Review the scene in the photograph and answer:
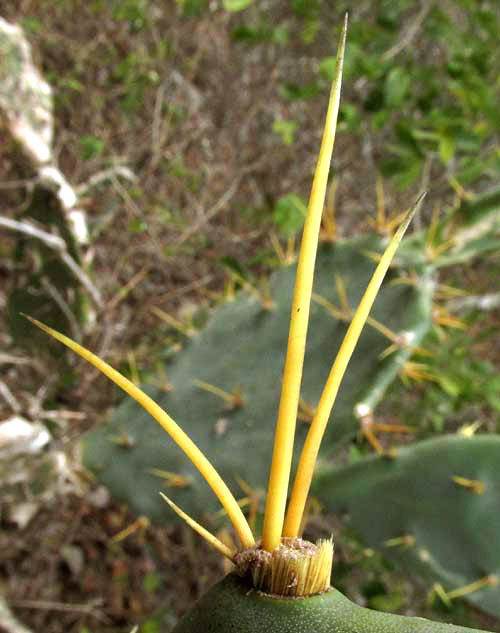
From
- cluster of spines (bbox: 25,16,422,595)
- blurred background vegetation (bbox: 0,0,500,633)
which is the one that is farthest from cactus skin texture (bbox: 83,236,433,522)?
cluster of spines (bbox: 25,16,422,595)

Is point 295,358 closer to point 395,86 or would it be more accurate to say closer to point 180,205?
point 395,86

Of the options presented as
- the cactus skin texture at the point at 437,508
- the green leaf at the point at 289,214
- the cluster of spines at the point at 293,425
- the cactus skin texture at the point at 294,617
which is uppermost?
the green leaf at the point at 289,214

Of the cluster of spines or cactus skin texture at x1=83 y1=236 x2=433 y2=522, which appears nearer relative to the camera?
the cluster of spines

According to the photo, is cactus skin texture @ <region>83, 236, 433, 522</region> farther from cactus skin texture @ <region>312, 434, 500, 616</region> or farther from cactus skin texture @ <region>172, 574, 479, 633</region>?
cactus skin texture @ <region>172, 574, 479, 633</region>

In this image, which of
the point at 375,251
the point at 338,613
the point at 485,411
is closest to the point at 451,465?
the point at 375,251

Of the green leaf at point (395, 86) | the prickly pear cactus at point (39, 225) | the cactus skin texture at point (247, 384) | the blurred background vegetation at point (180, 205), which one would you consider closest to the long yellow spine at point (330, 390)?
the cactus skin texture at point (247, 384)

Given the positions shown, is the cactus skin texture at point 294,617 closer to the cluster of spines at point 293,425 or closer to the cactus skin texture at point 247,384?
the cluster of spines at point 293,425
